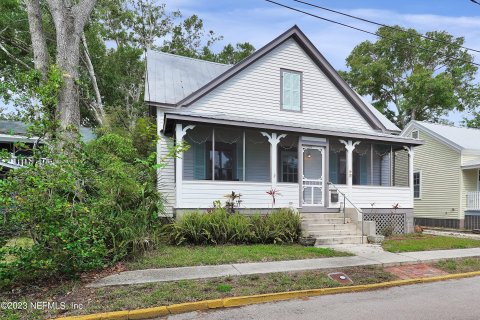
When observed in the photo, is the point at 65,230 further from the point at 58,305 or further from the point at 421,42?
the point at 421,42

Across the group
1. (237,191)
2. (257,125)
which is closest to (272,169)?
(237,191)

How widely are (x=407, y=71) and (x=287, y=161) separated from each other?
24167mm

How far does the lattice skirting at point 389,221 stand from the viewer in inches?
529

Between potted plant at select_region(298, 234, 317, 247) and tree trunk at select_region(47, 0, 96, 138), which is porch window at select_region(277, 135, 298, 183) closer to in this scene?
potted plant at select_region(298, 234, 317, 247)

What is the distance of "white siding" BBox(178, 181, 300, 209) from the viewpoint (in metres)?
10.9

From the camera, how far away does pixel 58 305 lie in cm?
505

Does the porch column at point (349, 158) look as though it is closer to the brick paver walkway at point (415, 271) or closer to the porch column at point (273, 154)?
the porch column at point (273, 154)

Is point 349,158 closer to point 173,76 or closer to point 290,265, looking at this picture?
point 290,265

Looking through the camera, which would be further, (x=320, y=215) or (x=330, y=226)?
(x=320, y=215)

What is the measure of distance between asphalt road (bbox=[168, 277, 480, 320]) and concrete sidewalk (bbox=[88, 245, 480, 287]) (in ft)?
4.75

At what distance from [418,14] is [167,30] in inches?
936

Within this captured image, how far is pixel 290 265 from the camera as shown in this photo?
7.61 meters

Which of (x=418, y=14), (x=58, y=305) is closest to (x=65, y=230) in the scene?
(x=58, y=305)

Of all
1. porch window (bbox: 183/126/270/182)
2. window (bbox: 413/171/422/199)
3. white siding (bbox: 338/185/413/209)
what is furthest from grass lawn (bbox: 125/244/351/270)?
window (bbox: 413/171/422/199)
